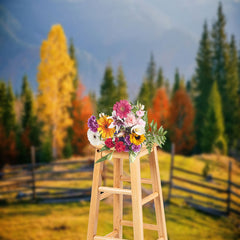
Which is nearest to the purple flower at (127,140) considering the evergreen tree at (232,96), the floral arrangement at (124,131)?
the floral arrangement at (124,131)

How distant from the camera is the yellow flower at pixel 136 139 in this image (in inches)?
90.7

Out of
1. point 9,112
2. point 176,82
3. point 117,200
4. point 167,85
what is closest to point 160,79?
point 167,85

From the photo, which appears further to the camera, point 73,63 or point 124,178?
point 73,63

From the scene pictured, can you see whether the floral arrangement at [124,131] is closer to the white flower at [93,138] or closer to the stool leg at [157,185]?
the white flower at [93,138]

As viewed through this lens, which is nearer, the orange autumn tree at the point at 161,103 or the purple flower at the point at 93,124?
the purple flower at the point at 93,124

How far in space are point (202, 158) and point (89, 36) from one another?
3904 millimetres

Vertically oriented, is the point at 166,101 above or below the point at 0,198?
above

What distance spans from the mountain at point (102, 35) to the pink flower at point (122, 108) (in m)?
6.05

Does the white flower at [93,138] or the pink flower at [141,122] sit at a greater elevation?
the pink flower at [141,122]

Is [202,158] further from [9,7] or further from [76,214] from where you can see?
[9,7]

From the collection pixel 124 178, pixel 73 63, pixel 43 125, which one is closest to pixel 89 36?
pixel 73 63

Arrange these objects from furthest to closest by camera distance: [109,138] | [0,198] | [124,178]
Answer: [0,198] < [124,178] < [109,138]

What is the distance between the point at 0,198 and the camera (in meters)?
7.58

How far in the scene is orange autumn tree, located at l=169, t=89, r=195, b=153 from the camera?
8.77 m
